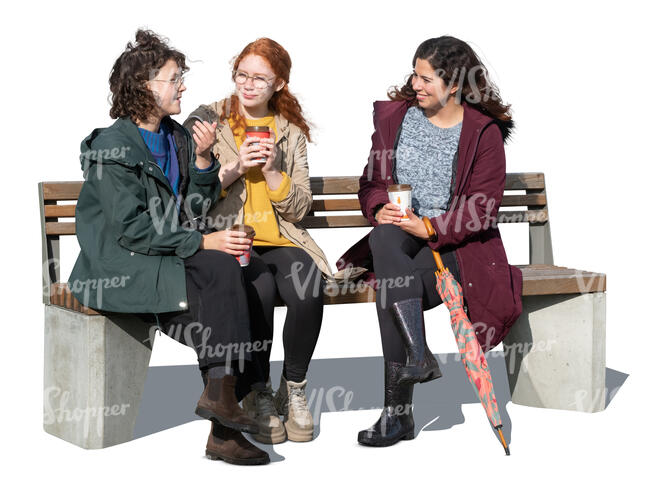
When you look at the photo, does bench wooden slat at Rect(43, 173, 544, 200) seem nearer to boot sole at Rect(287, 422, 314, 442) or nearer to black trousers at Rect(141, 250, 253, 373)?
black trousers at Rect(141, 250, 253, 373)

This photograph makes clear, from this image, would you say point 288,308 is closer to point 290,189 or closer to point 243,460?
point 290,189

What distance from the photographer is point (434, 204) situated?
731 centimetres

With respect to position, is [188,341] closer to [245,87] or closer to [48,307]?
[48,307]

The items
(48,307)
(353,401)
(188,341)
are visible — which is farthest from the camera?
(353,401)

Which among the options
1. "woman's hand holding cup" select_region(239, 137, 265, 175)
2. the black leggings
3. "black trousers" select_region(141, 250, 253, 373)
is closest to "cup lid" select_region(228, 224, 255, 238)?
A: "black trousers" select_region(141, 250, 253, 373)

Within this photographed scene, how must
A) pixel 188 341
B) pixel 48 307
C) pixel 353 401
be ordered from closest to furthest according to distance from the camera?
pixel 188 341 < pixel 48 307 < pixel 353 401

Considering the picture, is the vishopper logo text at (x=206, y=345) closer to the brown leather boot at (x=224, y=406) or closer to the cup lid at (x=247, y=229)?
the brown leather boot at (x=224, y=406)

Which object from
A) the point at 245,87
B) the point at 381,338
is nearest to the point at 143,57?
the point at 245,87

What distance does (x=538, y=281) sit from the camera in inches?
293

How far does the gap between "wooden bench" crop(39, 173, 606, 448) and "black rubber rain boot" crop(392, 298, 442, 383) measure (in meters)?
0.51

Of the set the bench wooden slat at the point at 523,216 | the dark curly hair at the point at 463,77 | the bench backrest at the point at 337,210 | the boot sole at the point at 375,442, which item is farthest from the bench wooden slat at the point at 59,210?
the bench wooden slat at the point at 523,216

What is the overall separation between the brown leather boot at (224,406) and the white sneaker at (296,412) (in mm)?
594

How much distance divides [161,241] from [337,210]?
1669 millimetres

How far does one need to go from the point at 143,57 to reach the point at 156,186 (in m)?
0.66
